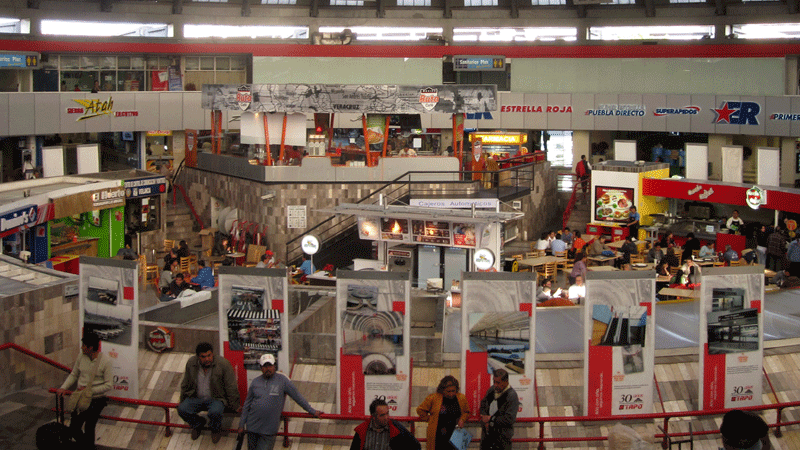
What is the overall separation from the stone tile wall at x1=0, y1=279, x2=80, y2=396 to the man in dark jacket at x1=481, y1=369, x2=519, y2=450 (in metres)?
5.60

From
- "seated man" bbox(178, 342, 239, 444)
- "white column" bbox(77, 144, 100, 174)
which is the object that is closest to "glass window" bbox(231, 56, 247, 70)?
"white column" bbox(77, 144, 100, 174)

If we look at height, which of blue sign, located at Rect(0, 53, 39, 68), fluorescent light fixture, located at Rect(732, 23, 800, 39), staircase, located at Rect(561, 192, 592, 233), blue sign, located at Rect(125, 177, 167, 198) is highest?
fluorescent light fixture, located at Rect(732, 23, 800, 39)

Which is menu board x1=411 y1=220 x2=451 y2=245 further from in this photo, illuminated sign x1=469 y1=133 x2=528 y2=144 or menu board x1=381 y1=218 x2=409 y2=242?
illuminated sign x1=469 y1=133 x2=528 y2=144

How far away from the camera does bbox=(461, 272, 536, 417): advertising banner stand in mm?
10164

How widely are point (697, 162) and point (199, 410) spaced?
67.6ft

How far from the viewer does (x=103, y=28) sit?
36844mm

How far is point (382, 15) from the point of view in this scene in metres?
39.5

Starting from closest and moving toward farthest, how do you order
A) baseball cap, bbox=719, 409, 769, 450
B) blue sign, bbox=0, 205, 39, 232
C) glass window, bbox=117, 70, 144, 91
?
baseball cap, bbox=719, 409, 769, 450 < blue sign, bbox=0, 205, 39, 232 < glass window, bbox=117, 70, 144, 91

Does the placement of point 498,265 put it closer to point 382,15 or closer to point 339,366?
point 339,366

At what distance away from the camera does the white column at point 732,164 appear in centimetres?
2617

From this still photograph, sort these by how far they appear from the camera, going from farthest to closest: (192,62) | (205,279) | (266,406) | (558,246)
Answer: (192,62) → (558,246) → (205,279) → (266,406)

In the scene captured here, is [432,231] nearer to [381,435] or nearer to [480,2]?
[381,435]

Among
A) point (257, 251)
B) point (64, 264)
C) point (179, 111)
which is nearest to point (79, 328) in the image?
point (64, 264)

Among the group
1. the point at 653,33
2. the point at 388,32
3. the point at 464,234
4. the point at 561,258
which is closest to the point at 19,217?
the point at 464,234
